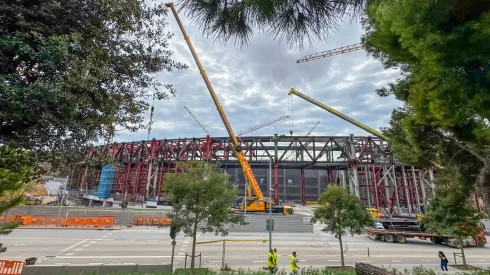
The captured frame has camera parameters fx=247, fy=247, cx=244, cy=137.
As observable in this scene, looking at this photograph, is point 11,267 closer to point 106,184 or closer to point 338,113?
point 106,184

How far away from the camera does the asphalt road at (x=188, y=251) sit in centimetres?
1486

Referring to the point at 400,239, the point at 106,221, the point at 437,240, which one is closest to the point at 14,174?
the point at 106,221

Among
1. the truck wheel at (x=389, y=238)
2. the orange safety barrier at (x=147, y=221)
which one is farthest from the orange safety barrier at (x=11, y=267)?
the truck wheel at (x=389, y=238)

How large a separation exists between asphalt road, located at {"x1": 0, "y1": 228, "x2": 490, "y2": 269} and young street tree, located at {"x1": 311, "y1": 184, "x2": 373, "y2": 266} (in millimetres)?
2219

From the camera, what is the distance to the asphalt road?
14.9m

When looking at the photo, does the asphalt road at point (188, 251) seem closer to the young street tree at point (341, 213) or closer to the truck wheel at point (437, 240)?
the truck wheel at point (437, 240)

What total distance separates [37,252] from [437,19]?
22079mm

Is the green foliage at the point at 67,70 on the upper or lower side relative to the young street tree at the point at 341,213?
upper

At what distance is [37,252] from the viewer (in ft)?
51.7

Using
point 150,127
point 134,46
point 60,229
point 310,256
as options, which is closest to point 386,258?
point 310,256

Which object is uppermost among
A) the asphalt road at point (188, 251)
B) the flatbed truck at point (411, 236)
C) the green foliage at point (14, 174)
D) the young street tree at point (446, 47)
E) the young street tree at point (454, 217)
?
the young street tree at point (446, 47)

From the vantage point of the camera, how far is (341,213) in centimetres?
1506

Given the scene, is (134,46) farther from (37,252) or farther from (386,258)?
(386,258)

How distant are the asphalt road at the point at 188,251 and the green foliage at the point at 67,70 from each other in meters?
11.4
